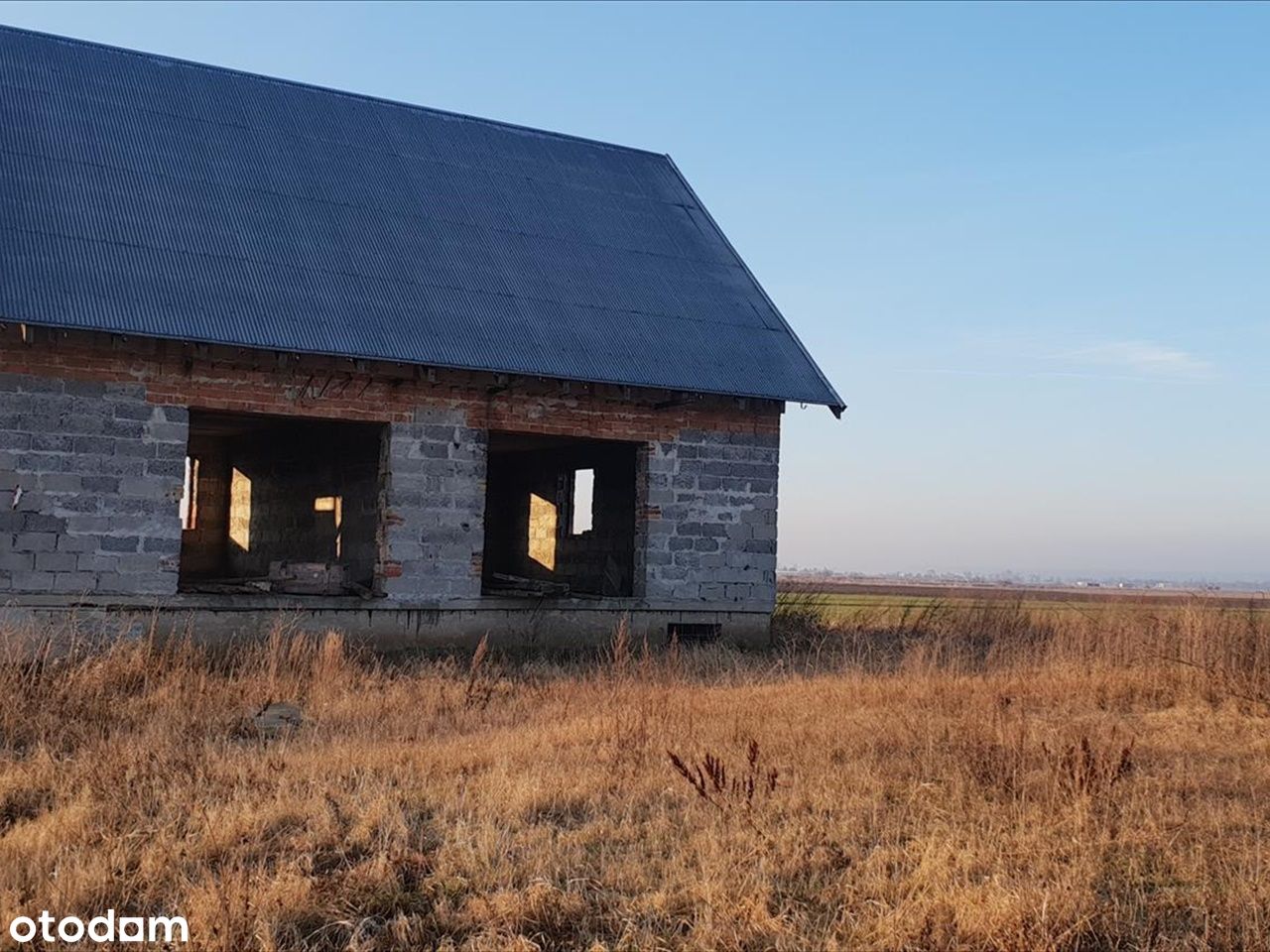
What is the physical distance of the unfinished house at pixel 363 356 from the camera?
41.9ft

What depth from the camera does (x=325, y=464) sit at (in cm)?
1811

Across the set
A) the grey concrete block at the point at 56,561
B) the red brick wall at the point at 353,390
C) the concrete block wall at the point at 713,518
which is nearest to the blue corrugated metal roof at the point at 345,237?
the red brick wall at the point at 353,390

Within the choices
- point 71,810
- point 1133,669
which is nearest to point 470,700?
point 71,810

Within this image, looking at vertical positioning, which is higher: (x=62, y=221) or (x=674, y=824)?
(x=62, y=221)

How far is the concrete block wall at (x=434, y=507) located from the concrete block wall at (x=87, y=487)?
2.24 meters

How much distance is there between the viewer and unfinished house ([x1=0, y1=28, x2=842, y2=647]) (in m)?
12.8

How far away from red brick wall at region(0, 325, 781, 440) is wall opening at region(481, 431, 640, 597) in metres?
2.06

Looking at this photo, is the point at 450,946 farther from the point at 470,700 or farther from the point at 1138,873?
the point at 470,700

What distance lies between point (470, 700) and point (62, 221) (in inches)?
265

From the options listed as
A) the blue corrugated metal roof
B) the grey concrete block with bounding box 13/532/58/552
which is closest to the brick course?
the grey concrete block with bounding box 13/532/58/552

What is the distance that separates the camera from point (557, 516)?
2002 cm

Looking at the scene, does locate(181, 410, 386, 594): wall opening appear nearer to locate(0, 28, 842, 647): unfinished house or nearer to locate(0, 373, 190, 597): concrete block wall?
locate(0, 28, 842, 647): unfinished house

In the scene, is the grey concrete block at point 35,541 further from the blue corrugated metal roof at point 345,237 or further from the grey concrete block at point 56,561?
the blue corrugated metal roof at point 345,237

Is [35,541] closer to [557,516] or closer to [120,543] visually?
[120,543]
